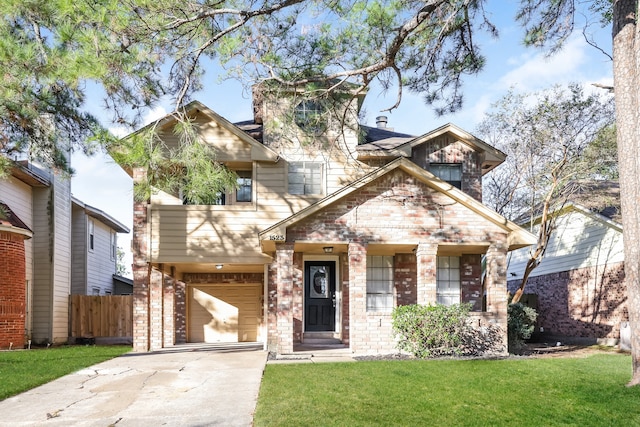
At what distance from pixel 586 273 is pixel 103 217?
60.7ft

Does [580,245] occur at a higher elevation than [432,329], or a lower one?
higher

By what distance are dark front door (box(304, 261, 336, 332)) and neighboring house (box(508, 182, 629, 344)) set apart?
24.4 feet

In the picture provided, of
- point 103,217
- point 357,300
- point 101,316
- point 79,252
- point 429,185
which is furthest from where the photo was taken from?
point 103,217

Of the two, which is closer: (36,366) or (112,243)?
(36,366)

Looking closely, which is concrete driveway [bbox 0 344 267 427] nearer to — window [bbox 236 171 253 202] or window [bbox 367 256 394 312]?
window [bbox 367 256 394 312]

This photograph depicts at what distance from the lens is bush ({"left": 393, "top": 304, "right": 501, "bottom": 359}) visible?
12.8 metres

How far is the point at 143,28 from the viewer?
9.45 m

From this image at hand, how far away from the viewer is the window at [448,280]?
15.7 m

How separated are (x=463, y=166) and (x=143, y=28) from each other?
32.6 ft

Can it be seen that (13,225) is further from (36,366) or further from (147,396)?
(147,396)

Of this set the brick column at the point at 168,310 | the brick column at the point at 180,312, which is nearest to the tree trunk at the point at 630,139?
the brick column at the point at 168,310

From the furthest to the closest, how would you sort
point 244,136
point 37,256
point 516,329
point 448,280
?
1. point 37,256
2. point 448,280
3. point 244,136
4. point 516,329

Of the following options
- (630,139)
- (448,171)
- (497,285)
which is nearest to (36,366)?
(497,285)

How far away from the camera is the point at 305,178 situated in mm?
16266
